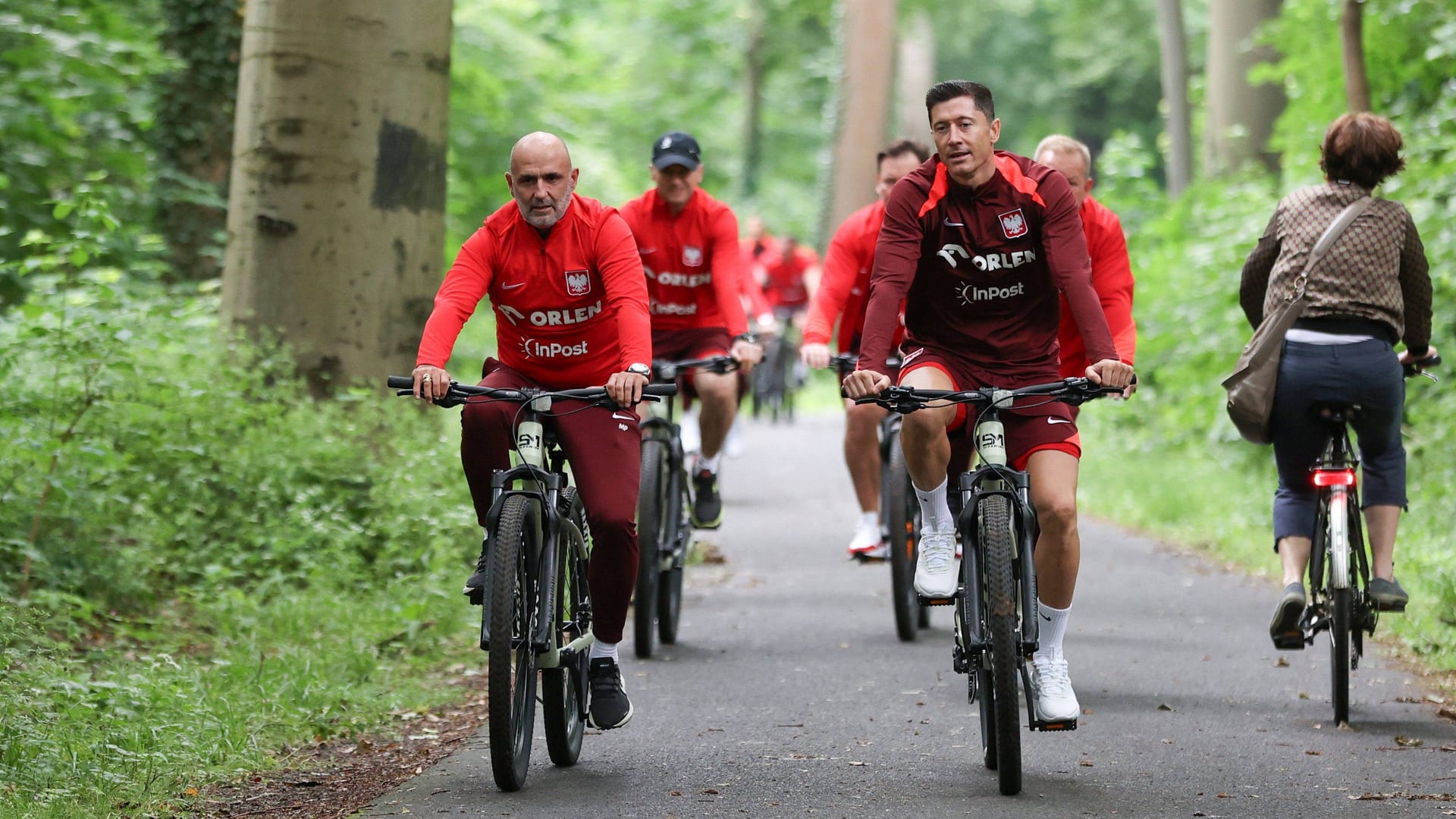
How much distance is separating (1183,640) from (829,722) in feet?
8.68

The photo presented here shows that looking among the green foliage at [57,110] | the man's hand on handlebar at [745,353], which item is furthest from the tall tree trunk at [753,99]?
the man's hand on handlebar at [745,353]

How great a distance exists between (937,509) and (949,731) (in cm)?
88

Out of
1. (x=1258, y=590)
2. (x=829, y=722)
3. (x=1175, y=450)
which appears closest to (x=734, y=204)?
(x=1175, y=450)

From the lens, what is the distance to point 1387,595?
6.46 m

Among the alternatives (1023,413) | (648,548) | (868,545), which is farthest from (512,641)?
(868,545)

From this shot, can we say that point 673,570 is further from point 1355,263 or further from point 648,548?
point 1355,263

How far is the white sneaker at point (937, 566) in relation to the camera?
5.98m

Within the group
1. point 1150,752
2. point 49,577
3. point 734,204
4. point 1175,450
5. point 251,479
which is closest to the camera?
point 1150,752

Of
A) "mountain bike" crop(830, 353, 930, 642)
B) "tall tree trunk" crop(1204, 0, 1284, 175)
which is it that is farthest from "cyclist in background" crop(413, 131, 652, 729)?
"tall tree trunk" crop(1204, 0, 1284, 175)

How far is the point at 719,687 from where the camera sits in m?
7.29

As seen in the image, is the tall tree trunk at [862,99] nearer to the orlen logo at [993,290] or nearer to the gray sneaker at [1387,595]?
the gray sneaker at [1387,595]

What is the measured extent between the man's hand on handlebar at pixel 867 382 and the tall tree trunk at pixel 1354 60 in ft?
25.5

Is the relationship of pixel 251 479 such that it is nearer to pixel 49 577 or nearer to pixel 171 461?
pixel 171 461

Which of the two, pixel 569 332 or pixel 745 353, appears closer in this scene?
pixel 569 332
